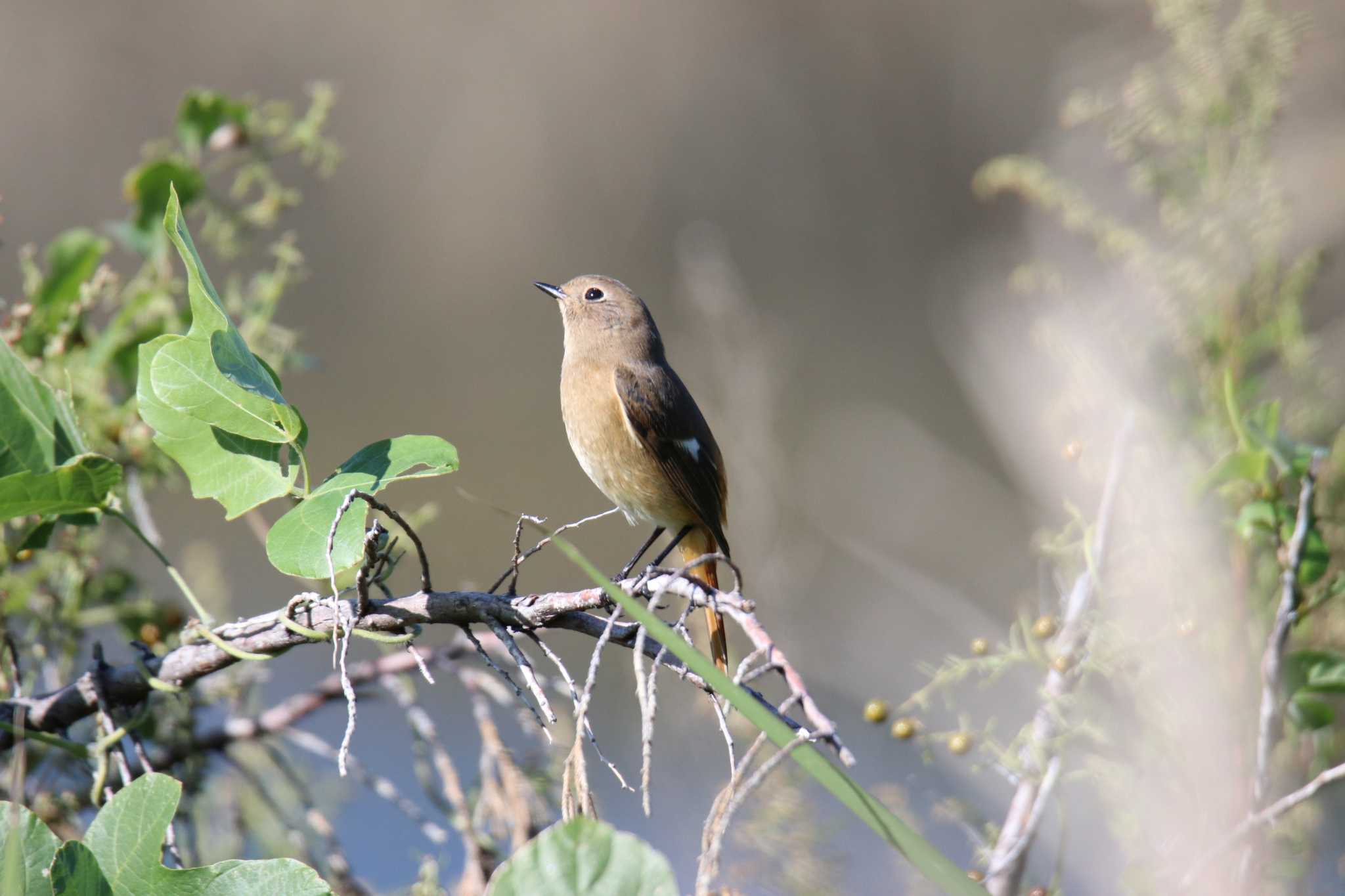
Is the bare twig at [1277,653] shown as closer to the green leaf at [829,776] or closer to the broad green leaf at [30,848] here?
the green leaf at [829,776]

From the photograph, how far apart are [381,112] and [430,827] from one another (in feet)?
22.9

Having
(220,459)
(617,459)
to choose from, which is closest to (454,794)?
(220,459)

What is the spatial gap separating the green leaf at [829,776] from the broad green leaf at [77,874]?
1.88 feet

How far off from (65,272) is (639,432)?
5.25 ft

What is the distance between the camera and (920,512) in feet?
24.0

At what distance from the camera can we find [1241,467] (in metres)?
1.96

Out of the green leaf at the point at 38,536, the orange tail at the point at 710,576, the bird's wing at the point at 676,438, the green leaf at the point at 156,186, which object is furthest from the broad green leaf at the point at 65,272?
the bird's wing at the point at 676,438

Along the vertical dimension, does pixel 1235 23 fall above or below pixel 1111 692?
above

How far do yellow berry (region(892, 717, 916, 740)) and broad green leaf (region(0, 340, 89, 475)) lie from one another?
1355 millimetres

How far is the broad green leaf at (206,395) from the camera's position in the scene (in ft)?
4.55

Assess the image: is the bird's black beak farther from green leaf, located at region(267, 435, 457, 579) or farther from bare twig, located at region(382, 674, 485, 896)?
green leaf, located at region(267, 435, 457, 579)

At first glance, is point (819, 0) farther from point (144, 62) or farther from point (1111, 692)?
point (1111, 692)

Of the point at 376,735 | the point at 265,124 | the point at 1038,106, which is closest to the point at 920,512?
the point at 1038,106

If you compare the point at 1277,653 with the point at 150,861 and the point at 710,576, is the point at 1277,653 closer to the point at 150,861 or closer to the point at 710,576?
the point at 150,861
